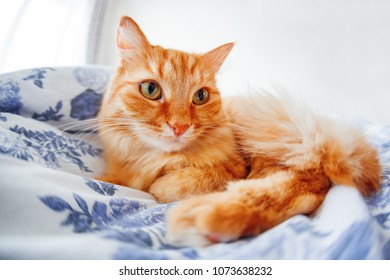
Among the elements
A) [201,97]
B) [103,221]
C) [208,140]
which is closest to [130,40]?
[201,97]

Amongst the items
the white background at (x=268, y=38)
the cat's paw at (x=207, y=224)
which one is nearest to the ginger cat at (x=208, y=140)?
the cat's paw at (x=207, y=224)

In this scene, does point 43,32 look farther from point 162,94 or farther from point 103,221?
point 103,221

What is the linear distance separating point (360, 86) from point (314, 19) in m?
0.47

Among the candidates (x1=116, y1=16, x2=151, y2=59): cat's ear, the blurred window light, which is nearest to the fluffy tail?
(x1=116, y1=16, x2=151, y2=59): cat's ear

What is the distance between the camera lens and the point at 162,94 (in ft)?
3.11

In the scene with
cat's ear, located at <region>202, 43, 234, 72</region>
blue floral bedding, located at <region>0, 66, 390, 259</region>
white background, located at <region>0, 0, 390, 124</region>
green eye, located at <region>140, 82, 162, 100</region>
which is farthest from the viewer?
white background, located at <region>0, 0, 390, 124</region>

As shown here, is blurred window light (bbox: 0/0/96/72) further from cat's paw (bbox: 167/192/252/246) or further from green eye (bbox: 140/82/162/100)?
cat's paw (bbox: 167/192/252/246)

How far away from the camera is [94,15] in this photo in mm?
1821

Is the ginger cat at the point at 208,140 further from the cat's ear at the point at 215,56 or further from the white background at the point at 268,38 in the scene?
the white background at the point at 268,38

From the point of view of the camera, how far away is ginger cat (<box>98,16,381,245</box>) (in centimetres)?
84

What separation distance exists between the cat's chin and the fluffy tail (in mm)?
238

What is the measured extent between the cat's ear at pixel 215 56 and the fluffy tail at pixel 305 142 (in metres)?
0.20

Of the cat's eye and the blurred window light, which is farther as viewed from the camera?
the blurred window light
